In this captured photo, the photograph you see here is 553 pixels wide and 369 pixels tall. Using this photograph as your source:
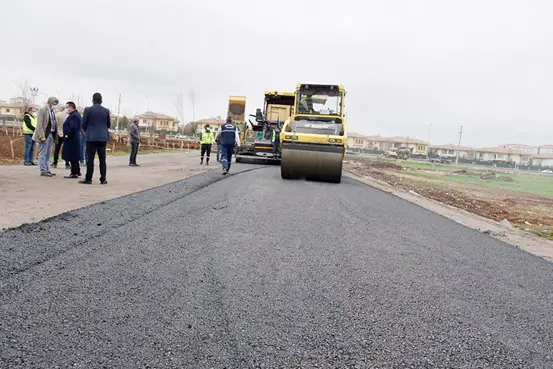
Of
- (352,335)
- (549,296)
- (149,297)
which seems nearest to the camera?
(352,335)

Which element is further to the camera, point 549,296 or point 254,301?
point 549,296

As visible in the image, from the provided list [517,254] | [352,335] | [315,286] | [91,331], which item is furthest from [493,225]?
[91,331]

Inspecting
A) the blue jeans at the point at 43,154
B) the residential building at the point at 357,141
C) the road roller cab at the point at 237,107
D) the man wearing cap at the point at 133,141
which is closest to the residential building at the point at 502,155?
the residential building at the point at 357,141

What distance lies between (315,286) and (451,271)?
164cm

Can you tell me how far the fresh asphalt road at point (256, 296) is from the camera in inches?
87.4

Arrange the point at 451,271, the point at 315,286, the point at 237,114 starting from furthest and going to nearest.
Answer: the point at 237,114 → the point at 451,271 → the point at 315,286

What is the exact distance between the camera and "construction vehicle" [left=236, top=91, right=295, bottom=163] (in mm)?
17766

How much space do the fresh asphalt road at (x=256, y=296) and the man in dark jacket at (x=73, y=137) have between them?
3551 millimetres

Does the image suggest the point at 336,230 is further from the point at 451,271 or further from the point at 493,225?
the point at 493,225

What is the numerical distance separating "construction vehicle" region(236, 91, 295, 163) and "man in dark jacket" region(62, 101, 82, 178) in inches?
387

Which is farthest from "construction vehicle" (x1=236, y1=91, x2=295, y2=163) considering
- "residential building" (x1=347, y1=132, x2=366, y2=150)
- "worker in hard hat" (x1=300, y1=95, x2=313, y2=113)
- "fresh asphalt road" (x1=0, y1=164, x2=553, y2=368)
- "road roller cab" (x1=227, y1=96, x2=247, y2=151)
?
"residential building" (x1=347, y1=132, x2=366, y2=150)

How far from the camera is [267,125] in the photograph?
1856cm

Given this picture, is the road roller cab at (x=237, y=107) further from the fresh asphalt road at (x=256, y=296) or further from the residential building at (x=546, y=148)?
the residential building at (x=546, y=148)

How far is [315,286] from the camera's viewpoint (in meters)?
3.25
